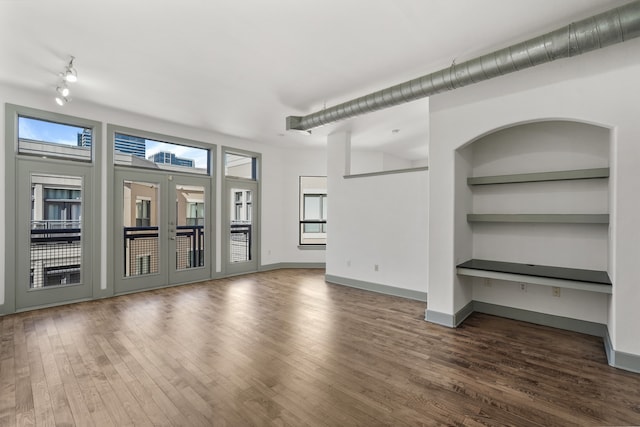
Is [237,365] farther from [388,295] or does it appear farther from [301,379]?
[388,295]

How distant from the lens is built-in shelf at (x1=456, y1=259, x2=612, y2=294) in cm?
290

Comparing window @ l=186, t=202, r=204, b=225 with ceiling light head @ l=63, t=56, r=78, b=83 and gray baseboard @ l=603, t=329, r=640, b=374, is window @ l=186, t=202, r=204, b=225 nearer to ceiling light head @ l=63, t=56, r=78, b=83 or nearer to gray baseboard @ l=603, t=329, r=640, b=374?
ceiling light head @ l=63, t=56, r=78, b=83

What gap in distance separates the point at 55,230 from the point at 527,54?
646 cm

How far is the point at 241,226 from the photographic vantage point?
23.0 feet

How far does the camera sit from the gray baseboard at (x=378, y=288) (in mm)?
4886

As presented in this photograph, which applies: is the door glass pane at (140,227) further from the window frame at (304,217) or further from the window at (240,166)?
the window frame at (304,217)

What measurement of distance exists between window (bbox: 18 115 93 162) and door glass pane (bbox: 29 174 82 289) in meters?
0.37

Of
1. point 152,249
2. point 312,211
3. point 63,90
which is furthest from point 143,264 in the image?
point 312,211

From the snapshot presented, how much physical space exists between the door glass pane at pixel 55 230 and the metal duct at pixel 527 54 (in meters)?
4.66

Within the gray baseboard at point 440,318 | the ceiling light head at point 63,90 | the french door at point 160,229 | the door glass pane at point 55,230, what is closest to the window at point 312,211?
the french door at point 160,229

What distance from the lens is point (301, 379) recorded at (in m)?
2.48

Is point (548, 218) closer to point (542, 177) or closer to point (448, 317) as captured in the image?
point (542, 177)

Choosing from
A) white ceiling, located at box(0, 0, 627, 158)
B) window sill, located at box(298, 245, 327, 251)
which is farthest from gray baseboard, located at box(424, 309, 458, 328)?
window sill, located at box(298, 245, 327, 251)

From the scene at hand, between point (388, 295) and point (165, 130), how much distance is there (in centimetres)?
521
